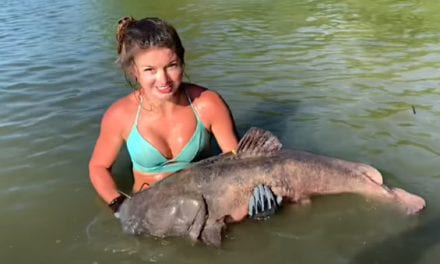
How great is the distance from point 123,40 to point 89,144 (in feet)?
7.61

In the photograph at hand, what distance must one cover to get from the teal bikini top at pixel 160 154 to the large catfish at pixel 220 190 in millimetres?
384

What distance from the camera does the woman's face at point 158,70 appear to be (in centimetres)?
359

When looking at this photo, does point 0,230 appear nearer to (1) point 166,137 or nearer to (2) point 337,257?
(1) point 166,137

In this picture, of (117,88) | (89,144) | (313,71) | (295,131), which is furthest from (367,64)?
(89,144)

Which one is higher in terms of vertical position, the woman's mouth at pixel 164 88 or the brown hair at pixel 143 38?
the brown hair at pixel 143 38

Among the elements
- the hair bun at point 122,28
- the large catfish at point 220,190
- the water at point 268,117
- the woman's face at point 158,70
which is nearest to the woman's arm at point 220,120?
the large catfish at point 220,190

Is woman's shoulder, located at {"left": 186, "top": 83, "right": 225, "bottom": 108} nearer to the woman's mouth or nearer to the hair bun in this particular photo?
the woman's mouth

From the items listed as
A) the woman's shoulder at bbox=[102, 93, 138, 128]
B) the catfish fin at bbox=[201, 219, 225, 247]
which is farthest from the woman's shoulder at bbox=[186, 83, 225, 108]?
the catfish fin at bbox=[201, 219, 225, 247]

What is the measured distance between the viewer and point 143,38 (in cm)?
358

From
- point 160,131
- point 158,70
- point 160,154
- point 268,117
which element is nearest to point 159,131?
point 160,131

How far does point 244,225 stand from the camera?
400cm

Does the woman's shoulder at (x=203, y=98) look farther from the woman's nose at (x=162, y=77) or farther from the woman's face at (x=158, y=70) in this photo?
the woman's nose at (x=162, y=77)

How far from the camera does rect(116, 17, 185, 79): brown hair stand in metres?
3.57

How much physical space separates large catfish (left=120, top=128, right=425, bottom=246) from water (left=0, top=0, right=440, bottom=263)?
0.13 metres
